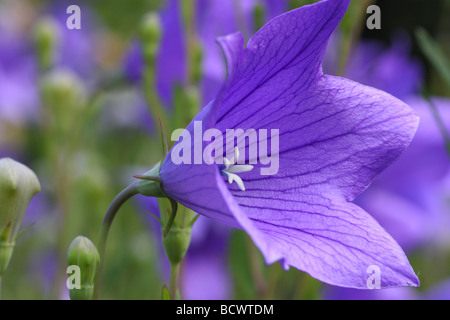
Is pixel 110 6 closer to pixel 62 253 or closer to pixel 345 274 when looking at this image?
pixel 62 253

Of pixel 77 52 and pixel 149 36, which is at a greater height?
pixel 77 52

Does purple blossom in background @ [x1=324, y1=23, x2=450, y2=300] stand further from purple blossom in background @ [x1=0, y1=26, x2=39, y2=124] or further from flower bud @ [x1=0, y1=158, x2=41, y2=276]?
purple blossom in background @ [x1=0, y1=26, x2=39, y2=124]

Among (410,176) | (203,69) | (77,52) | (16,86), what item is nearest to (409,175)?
(410,176)

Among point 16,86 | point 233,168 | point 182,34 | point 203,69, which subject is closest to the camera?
point 233,168

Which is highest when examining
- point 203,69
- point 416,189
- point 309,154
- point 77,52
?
point 77,52

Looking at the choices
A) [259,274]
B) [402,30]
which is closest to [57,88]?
[259,274]

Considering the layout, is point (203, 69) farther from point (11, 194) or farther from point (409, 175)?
point (11, 194)

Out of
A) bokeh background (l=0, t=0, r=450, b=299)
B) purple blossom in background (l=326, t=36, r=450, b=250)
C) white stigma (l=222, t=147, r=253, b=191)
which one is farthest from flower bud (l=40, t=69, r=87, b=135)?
white stigma (l=222, t=147, r=253, b=191)

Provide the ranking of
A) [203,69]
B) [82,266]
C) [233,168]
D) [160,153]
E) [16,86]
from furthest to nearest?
[16,86]
[160,153]
[203,69]
[233,168]
[82,266]
